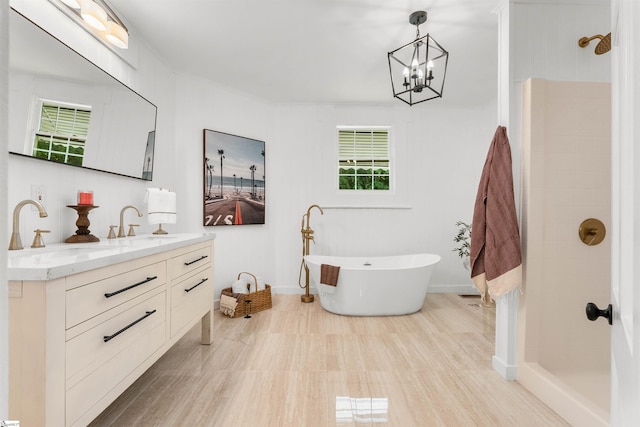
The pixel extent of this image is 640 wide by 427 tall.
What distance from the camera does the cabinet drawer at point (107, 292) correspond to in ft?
3.42

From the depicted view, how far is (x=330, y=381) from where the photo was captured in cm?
190

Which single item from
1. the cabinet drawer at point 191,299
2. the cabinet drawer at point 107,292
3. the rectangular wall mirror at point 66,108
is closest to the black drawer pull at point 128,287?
the cabinet drawer at point 107,292

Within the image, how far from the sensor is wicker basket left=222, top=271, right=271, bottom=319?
310 centimetres

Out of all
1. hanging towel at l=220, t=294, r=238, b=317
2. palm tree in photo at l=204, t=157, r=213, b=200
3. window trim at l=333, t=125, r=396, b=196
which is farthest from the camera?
window trim at l=333, t=125, r=396, b=196

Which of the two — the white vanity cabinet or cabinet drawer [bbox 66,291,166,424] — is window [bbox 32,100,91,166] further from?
cabinet drawer [bbox 66,291,166,424]

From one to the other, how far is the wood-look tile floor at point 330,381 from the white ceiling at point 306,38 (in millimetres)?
2430

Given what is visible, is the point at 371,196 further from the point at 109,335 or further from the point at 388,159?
the point at 109,335

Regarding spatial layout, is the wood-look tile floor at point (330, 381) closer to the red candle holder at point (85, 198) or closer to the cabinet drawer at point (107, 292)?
the cabinet drawer at point (107, 292)

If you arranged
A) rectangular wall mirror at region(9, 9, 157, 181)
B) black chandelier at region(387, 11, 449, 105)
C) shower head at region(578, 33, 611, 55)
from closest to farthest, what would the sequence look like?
rectangular wall mirror at region(9, 9, 157, 181), shower head at region(578, 33, 611, 55), black chandelier at region(387, 11, 449, 105)

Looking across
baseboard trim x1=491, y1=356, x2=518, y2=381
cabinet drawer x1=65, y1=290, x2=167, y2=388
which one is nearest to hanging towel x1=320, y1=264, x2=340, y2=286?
baseboard trim x1=491, y1=356, x2=518, y2=381

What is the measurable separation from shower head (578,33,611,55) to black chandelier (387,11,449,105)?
0.76 metres

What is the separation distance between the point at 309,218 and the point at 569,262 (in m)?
2.63

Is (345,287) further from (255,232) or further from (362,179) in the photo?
(362,179)

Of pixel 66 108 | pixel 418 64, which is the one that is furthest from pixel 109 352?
pixel 418 64
